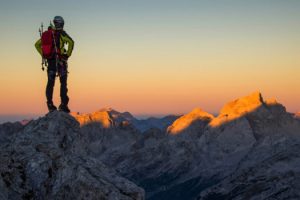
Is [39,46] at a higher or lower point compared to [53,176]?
higher

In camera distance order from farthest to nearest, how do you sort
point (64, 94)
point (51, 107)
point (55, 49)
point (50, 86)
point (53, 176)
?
point (64, 94) < point (50, 86) < point (51, 107) < point (55, 49) < point (53, 176)

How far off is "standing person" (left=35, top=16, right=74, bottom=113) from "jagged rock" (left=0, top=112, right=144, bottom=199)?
7.75 meters

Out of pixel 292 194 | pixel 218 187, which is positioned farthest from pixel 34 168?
pixel 218 187

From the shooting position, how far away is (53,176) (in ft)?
69.9

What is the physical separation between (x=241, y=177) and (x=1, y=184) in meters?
157

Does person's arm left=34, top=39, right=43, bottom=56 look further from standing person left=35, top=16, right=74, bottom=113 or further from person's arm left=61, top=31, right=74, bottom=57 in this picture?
person's arm left=61, top=31, right=74, bottom=57

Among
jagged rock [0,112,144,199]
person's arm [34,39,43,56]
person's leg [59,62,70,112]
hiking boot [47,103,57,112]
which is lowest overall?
jagged rock [0,112,144,199]

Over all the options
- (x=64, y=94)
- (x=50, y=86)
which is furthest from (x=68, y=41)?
(x=64, y=94)

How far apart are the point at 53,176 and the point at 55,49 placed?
36.1ft

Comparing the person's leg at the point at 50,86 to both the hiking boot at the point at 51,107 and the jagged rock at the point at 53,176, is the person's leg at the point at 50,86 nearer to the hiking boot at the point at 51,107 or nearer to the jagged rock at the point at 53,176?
the hiking boot at the point at 51,107

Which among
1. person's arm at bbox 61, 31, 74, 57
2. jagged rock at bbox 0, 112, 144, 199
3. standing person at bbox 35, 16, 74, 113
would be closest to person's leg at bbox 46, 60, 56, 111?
standing person at bbox 35, 16, 74, 113

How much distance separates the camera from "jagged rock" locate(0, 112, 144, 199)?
20.1 m

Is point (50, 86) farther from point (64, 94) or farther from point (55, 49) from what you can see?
point (55, 49)

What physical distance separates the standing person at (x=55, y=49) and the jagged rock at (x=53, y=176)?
7.75 m
